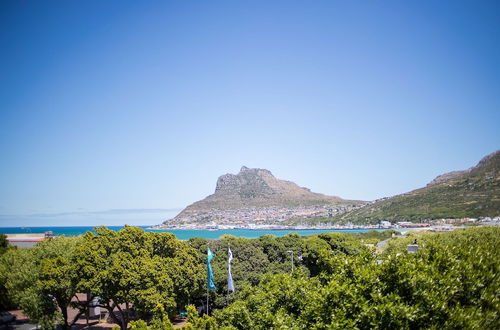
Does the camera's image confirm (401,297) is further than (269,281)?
No

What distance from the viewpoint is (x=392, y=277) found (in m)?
10.6

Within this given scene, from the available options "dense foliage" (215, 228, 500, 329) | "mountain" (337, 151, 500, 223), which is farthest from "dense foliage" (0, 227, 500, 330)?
"mountain" (337, 151, 500, 223)

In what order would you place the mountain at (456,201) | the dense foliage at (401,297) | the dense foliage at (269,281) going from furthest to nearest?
the mountain at (456,201), the dense foliage at (269,281), the dense foliage at (401,297)

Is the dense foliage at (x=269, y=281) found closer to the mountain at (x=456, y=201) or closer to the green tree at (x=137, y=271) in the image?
the green tree at (x=137, y=271)

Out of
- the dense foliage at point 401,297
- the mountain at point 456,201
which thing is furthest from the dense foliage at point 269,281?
the mountain at point 456,201

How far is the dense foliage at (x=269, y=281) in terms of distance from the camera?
31.6 ft

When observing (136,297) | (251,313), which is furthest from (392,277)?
(136,297)

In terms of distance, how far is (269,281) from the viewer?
59.7 ft

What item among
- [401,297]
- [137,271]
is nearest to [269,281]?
[137,271]

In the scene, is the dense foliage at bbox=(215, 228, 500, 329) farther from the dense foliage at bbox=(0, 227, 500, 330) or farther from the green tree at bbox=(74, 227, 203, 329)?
the green tree at bbox=(74, 227, 203, 329)

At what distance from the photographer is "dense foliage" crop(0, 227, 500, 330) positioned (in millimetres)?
9617

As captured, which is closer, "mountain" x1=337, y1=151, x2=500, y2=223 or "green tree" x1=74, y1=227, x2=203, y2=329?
"green tree" x1=74, y1=227, x2=203, y2=329

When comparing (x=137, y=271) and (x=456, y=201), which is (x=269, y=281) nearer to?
(x=137, y=271)

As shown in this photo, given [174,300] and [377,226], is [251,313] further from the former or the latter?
[377,226]
